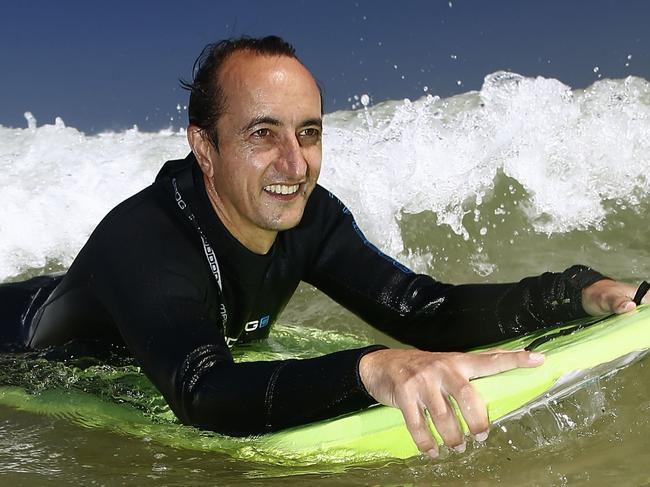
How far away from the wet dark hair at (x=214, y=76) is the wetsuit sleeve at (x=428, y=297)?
615 mm

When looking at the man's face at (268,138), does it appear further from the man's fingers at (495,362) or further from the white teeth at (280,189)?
the man's fingers at (495,362)

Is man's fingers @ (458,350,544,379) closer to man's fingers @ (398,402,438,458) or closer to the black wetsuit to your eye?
man's fingers @ (398,402,438,458)

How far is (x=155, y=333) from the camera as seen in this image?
237 cm

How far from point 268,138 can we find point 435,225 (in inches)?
128

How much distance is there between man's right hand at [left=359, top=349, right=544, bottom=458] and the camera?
181 centimetres

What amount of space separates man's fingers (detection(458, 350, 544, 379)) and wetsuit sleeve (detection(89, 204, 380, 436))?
27 cm

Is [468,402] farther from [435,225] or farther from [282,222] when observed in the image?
[435,225]

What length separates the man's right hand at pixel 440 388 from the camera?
1.81 m

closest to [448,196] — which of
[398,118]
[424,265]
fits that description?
[424,265]

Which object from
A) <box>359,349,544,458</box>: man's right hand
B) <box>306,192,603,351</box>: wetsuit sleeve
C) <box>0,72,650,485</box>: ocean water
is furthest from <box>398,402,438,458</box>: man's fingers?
<box>306,192,603,351</box>: wetsuit sleeve

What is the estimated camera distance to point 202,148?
2.82 meters

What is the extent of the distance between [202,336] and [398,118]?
5.05 m

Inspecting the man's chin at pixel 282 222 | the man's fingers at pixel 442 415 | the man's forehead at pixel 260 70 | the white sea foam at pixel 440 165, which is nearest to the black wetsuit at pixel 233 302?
the man's chin at pixel 282 222

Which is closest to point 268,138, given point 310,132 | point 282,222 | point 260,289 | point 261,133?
point 261,133
